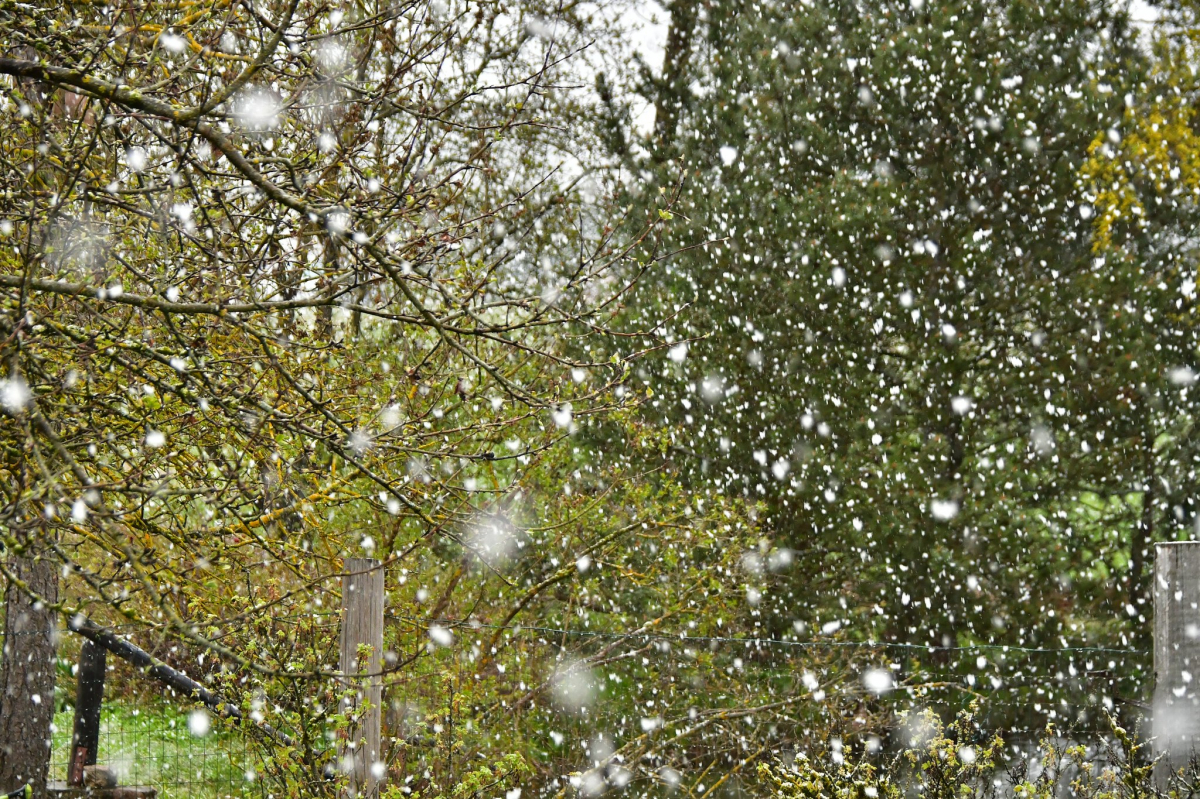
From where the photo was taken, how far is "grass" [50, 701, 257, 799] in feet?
16.5

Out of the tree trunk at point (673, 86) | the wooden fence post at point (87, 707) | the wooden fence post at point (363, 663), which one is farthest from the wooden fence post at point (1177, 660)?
the tree trunk at point (673, 86)

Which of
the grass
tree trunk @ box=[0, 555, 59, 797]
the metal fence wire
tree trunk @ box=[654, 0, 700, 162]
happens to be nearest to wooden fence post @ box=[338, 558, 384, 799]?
the metal fence wire

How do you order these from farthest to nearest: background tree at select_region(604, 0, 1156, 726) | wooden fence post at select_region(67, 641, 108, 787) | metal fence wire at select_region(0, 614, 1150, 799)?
1. background tree at select_region(604, 0, 1156, 726)
2. metal fence wire at select_region(0, 614, 1150, 799)
3. wooden fence post at select_region(67, 641, 108, 787)

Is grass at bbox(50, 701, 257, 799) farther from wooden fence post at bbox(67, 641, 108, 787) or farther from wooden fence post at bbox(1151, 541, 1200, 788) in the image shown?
wooden fence post at bbox(1151, 541, 1200, 788)

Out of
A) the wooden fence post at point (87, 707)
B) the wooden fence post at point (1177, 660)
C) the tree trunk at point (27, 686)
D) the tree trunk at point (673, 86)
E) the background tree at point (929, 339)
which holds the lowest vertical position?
the wooden fence post at point (1177, 660)

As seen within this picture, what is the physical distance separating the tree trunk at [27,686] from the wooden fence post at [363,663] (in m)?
2.29

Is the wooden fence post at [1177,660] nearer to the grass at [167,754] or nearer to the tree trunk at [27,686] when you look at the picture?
the grass at [167,754]

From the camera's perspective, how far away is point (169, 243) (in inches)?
137

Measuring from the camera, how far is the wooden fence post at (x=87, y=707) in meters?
4.72

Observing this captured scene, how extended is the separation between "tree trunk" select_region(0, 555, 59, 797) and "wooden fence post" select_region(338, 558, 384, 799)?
2294 millimetres

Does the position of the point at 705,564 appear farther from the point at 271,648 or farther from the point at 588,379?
the point at 271,648

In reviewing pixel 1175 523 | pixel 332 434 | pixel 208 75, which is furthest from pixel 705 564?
pixel 208 75

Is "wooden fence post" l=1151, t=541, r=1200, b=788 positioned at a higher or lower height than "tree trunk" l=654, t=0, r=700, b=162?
lower

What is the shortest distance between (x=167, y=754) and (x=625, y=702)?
2.44 meters
